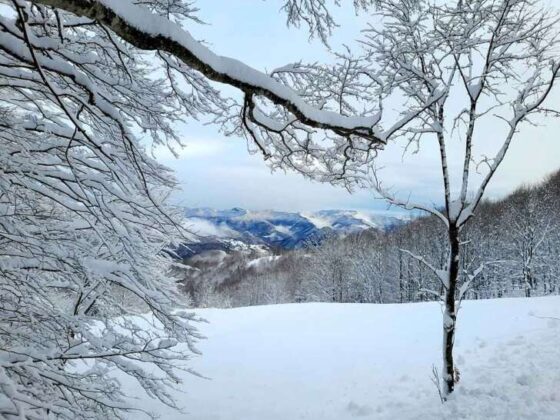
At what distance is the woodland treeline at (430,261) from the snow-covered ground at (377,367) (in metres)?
17.9

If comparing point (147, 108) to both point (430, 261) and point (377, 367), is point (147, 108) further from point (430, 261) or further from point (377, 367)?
point (430, 261)

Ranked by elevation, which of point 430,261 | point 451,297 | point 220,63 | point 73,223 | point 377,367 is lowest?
point 377,367

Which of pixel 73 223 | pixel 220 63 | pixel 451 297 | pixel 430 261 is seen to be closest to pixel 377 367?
pixel 451 297

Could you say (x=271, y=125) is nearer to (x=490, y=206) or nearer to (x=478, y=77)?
(x=478, y=77)

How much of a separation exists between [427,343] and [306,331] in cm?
431

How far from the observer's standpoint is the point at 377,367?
32.2 feet

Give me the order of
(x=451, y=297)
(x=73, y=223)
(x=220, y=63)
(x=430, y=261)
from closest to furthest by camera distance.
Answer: (x=220, y=63) → (x=73, y=223) → (x=451, y=297) → (x=430, y=261)

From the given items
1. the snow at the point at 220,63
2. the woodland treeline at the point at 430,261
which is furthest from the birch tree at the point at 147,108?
the woodland treeline at the point at 430,261

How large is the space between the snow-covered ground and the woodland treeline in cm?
1794

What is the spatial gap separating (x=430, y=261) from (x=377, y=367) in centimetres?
3357

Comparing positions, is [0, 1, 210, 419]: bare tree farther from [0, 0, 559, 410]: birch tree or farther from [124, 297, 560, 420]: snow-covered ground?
[124, 297, 560, 420]: snow-covered ground

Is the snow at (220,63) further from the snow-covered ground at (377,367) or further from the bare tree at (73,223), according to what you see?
the snow-covered ground at (377,367)

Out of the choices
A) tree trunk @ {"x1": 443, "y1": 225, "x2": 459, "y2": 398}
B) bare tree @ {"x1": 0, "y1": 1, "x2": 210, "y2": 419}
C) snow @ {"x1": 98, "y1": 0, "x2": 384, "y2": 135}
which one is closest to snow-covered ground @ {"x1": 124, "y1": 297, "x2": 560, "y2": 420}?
tree trunk @ {"x1": 443, "y1": 225, "x2": 459, "y2": 398}

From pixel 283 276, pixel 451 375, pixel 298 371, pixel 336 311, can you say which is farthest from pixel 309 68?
pixel 283 276
